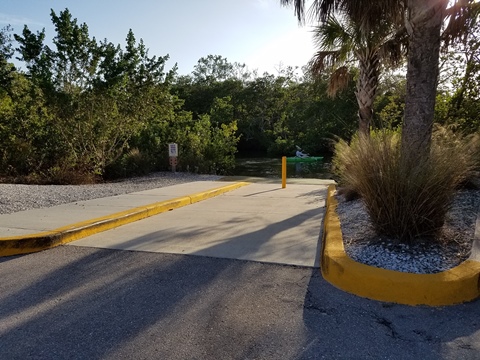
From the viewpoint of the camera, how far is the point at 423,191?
4055 mm

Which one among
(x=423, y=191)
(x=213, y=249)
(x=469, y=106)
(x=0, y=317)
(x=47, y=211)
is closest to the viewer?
(x=0, y=317)

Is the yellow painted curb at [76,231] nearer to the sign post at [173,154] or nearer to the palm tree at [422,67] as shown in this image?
the palm tree at [422,67]

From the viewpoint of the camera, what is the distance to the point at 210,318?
3.14 meters

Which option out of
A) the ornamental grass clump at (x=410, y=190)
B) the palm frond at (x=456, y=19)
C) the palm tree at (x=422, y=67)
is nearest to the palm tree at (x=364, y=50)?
the palm frond at (x=456, y=19)

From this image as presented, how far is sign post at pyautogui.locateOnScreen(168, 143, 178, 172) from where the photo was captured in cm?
1531

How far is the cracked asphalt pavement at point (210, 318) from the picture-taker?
2688 millimetres

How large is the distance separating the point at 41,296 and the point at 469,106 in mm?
13687

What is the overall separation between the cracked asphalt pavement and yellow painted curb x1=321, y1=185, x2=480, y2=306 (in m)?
0.10

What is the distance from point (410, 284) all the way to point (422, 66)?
3.10 metres

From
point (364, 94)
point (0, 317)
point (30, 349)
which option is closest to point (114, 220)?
point (0, 317)

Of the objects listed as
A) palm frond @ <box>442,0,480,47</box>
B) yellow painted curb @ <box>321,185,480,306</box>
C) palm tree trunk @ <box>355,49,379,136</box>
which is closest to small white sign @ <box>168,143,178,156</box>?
palm tree trunk @ <box>355,49,379,136</box>

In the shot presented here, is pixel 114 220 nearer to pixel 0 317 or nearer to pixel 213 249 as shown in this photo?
pixel 213 249

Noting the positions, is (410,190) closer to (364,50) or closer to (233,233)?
(233,233)

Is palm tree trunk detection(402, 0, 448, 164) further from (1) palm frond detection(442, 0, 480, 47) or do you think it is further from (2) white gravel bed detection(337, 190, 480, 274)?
(1) palm frond detection(442, 0, 480, 47)
